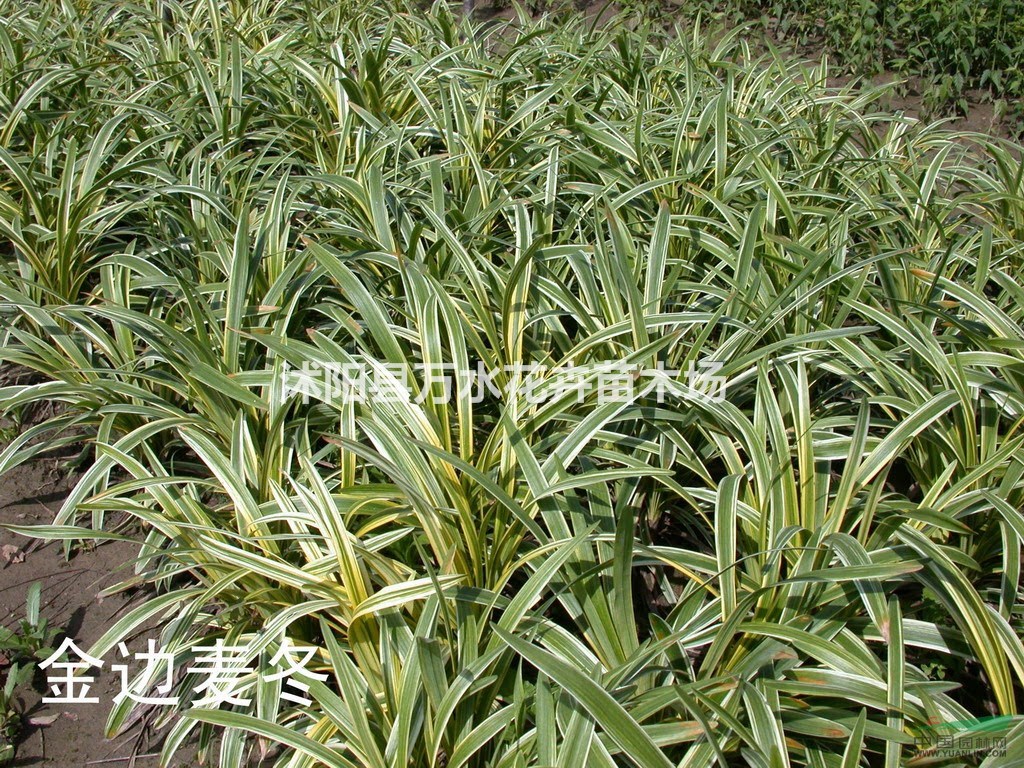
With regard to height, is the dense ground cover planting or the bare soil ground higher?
the dense ground cover planting

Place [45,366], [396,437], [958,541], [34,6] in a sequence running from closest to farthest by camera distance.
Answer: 1. [396,437]
2. [958,541]
3. [45,366]
4. [34,6]

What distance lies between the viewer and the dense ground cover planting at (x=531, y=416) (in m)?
1.50

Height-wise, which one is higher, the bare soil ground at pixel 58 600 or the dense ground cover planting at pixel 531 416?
the dense ground cover planting at pixel 531 416

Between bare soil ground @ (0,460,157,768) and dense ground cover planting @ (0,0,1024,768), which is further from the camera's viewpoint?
bare soil ground @ (0,460,157,768)

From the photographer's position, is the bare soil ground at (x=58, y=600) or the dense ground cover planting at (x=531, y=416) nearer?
the dense ground cover planting at (x=531, y=416)

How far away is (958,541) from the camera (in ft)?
6.14

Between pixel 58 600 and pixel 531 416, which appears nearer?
pixel 531 416

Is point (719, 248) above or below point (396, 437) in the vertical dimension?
above

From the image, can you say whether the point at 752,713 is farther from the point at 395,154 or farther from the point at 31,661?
the point at 395,154

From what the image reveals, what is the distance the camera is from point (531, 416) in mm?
1853

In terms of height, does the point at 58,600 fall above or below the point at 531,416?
below

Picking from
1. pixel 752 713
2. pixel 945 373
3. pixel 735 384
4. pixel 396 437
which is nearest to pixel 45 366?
pixel 396 437

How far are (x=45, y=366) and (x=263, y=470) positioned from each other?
0.81 metres

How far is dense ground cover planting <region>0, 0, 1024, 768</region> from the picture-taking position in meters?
1.50
